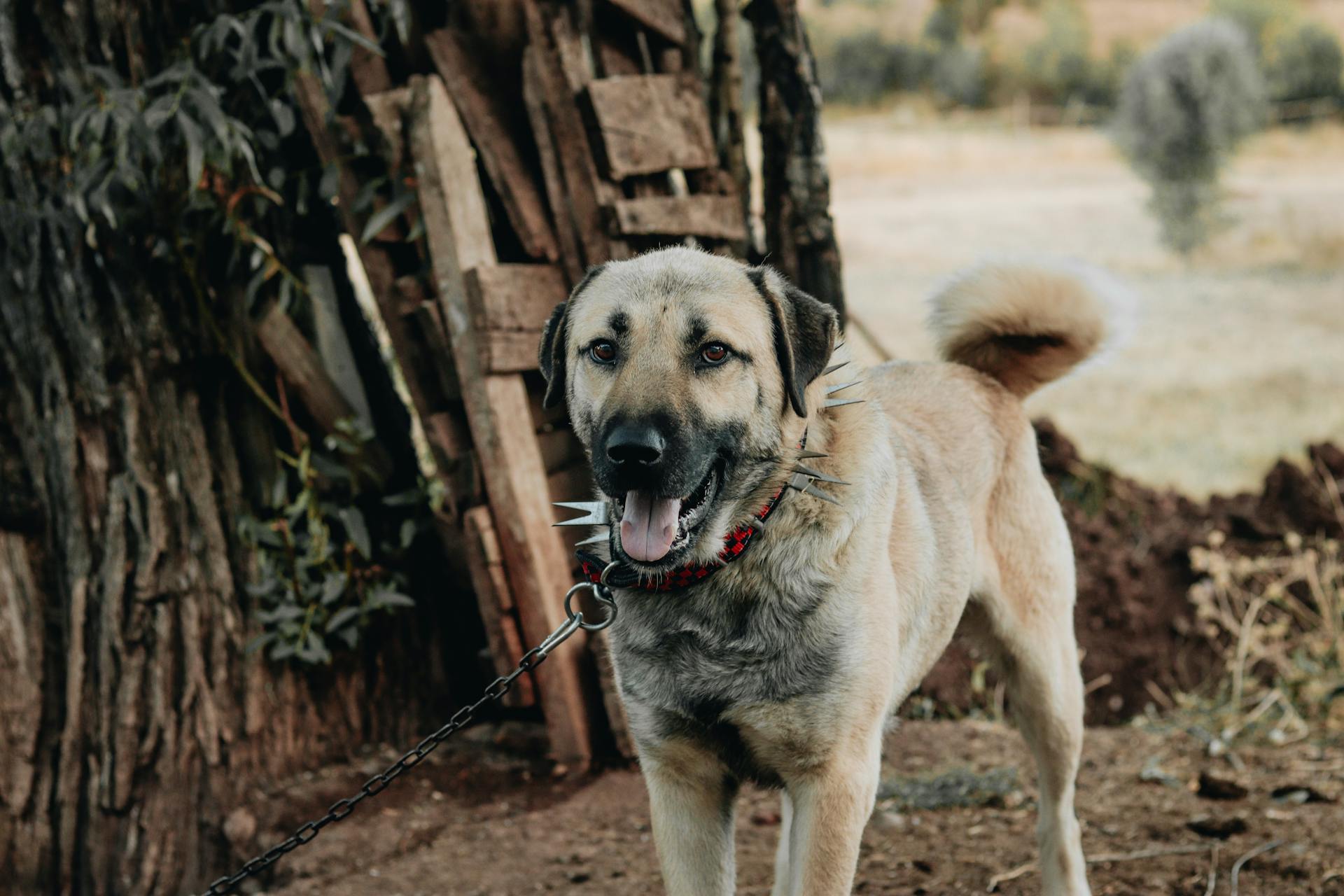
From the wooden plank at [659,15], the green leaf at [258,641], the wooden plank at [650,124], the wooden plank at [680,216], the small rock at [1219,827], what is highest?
the wooden plank at [659,15]

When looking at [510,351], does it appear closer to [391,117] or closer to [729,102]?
[391,117]

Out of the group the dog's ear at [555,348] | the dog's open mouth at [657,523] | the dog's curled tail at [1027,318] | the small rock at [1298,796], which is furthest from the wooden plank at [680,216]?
the small rock at [1298,796]

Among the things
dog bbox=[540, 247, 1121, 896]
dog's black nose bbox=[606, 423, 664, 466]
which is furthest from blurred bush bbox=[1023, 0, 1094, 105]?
dog's black nose bbox=[606, 423, 664, 466]

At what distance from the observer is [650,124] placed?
12.5 feet

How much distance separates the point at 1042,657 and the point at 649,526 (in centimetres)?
146

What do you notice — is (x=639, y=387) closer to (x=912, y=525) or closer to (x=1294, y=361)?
(x=912, y=525)

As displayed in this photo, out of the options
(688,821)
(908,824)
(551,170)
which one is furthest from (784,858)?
(551,170)

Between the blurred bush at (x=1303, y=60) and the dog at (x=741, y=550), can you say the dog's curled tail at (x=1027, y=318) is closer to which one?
the dog at (x=741, y=550)

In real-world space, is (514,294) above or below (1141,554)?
above

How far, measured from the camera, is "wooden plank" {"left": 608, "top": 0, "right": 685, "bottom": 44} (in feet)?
12.5

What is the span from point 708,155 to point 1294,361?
751 centimetres

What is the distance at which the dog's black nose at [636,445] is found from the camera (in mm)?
2238

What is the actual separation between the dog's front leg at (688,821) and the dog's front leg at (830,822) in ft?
0.64

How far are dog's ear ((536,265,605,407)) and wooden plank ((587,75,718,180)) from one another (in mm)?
1089
